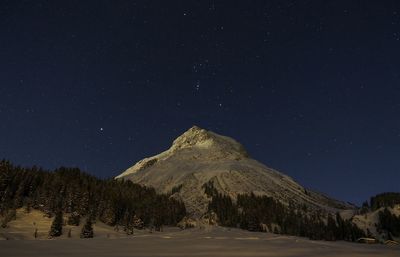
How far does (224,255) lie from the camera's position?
13148mm

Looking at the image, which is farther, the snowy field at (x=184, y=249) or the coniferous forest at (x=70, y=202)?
the coniferous forest at (x=70, y=202)

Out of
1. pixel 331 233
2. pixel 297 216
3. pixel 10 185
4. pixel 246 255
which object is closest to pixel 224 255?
pixel 246 255

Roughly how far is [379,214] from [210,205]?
2212 inches

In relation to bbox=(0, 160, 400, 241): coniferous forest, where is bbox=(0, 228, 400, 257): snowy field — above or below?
below

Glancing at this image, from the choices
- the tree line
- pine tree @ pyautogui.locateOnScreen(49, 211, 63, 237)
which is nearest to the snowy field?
pine tree @ pyautogui.locateOnScreen(49, 211, 63, 237)

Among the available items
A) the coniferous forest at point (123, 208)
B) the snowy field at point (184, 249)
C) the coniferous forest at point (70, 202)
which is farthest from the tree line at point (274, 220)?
the snowy field at point (184, 249)

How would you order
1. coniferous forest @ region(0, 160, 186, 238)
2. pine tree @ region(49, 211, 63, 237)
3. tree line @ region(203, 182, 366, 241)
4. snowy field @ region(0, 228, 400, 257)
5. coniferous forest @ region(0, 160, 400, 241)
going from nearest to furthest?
snowy field @ region(0, 228, 400, 257) < pine tree @ region(49, 211, 63, 237) < coniferous forest @ region(0, 160, 186, 238) < coniferous forest @ region(0, 160, 400, 241) < tree line @ region(203, 182, 366, 241)

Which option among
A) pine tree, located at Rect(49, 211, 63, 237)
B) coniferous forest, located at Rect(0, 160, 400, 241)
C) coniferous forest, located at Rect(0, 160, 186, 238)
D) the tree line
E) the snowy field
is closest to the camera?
the snowy field

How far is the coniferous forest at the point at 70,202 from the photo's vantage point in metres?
60.7

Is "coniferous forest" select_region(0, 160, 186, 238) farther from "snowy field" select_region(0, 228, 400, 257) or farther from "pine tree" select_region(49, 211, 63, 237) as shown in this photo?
"snowy field" select_region(0, 228, 400, 257)

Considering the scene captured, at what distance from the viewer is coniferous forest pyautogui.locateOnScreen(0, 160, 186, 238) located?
60.7 meters

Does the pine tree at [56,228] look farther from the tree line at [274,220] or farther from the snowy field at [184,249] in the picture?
the tree line at [274,220]

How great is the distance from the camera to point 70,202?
64.9 meters

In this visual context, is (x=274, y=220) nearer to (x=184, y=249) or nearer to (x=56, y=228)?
(x=56, y=228)
